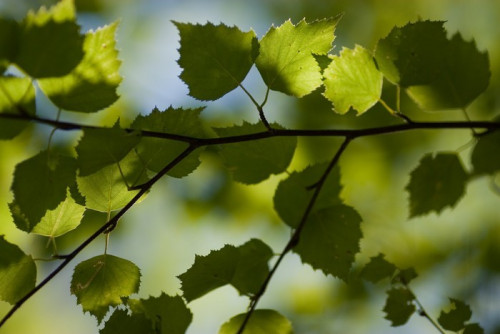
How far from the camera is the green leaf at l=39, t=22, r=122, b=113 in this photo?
618 mm

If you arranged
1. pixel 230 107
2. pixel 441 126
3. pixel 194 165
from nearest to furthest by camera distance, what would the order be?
pixel 441 126 < pixel 194 165 < pixel 230 107

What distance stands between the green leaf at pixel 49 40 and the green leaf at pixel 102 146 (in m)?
0.09

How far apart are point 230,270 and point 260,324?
0.37 ft

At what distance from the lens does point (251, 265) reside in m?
0.87

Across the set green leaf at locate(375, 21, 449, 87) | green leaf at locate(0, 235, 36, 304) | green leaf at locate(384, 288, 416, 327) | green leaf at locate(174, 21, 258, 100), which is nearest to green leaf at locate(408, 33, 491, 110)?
green leaf at locate(375, 21, 449, 87)

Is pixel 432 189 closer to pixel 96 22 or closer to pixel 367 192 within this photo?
pixel 367 192

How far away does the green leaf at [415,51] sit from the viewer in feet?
2.22

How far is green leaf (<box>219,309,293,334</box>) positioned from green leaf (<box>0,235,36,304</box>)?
0.32 m

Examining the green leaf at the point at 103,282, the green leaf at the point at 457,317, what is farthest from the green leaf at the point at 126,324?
the green leaf at the point at 457,317

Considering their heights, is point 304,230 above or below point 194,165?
below

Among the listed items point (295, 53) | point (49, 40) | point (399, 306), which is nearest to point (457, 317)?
point (399, 306)

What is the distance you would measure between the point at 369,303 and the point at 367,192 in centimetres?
58

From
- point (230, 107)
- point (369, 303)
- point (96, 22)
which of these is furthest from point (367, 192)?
point (96, 22)

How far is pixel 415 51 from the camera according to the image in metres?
0.69
